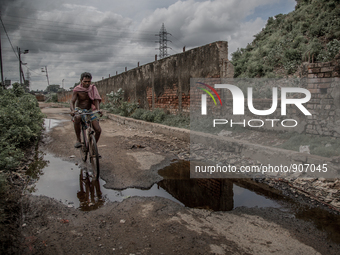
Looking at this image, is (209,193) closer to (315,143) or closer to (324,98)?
(315,143)

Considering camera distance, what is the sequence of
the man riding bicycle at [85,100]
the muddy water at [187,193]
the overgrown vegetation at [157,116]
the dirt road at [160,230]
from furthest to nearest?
the overgrown vegetation at [157,116] < the man riding bicycle at [85,100] < the muddy water at [187,193] < the dirt road at [160,230]

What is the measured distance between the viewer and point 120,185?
3.58 m

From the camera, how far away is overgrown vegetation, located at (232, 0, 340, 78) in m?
17.4

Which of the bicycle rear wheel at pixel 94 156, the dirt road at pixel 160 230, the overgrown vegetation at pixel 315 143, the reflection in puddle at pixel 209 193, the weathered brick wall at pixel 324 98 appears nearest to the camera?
the dirt road at pixel 160 230

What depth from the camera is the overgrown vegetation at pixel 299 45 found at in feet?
57.2

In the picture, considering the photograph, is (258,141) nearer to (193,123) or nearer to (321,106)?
(321,106)

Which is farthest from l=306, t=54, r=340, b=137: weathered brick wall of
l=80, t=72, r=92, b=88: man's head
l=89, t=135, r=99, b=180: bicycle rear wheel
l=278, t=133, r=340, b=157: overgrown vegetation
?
l=80, t=72, r=92, b=88: man's head

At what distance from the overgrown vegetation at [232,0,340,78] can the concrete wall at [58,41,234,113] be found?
997 centimetres

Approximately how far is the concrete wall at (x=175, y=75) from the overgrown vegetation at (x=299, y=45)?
9.97m

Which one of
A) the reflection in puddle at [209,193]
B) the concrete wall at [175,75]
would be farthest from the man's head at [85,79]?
the concrete wall at [175,75]

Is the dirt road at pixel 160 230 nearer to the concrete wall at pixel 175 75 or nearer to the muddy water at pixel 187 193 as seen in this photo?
the muddy water at pixel 187 193

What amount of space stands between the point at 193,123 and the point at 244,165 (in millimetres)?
3248

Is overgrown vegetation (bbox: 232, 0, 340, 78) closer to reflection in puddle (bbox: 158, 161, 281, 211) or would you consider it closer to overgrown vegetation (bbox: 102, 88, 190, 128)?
overgrown vegetation (bbox: 102, 88, 190, 128)

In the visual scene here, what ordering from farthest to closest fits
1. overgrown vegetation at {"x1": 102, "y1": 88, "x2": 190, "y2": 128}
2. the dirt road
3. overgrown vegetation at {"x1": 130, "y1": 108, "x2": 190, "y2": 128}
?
overgrown vegetation at {"x1": 102, "y1": 88, "x2": 190, "y2": 128}, overgrown vegetation at {"x1": 130, "y1": 108, "x2": 190, "y2": 128}, the dirt road
